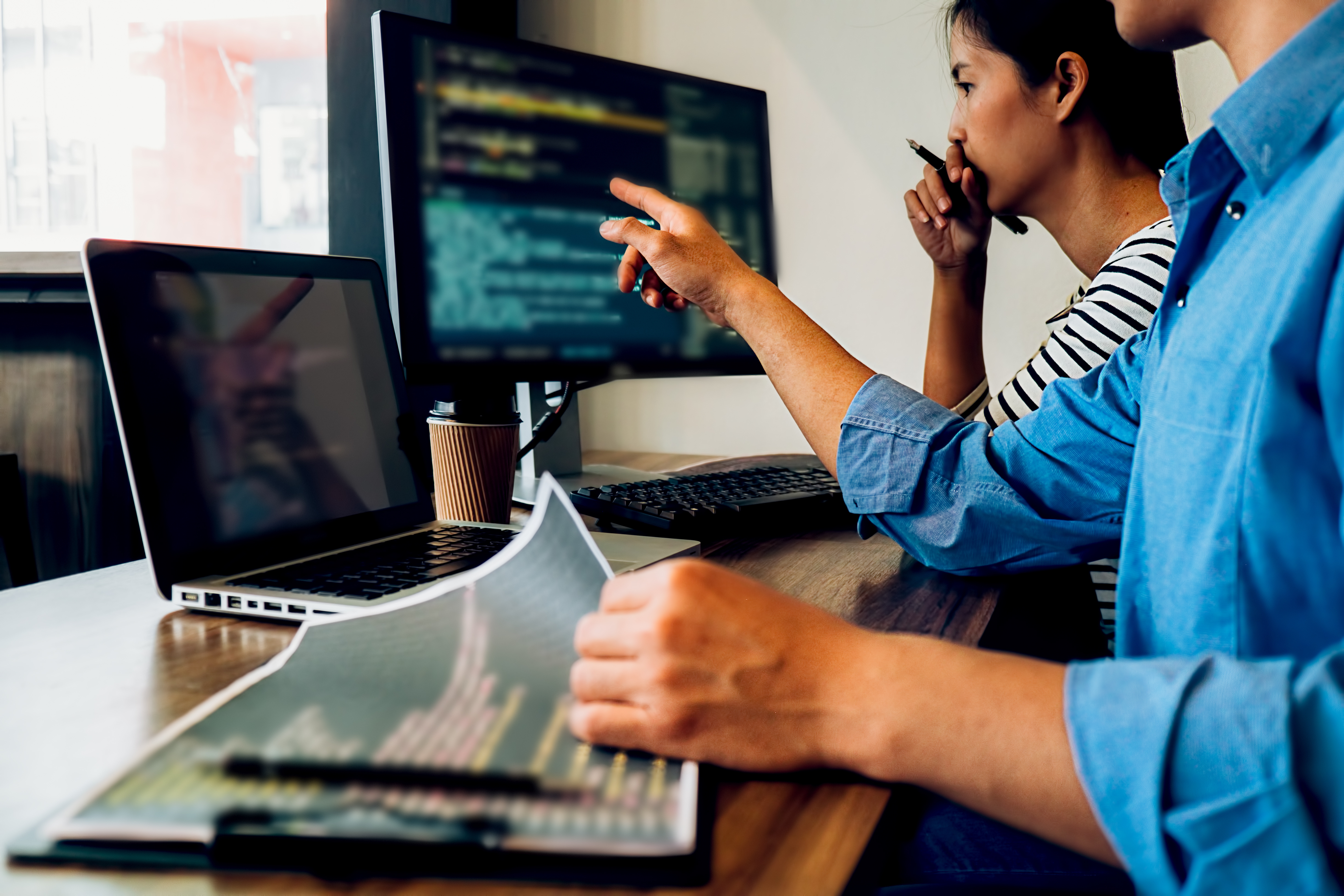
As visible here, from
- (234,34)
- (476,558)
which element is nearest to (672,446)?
(476,558)

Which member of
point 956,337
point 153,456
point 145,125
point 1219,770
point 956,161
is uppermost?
point 145,125

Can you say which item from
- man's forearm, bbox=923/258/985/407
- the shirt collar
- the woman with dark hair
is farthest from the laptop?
man's forearm, bbox=923/258/985/407

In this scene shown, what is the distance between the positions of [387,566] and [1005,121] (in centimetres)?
93

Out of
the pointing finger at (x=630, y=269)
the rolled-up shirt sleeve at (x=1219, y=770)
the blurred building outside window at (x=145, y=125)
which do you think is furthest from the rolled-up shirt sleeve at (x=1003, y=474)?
the blurred building outside window at (x=145, y=125)

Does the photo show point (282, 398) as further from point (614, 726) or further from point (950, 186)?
point (950, 186)

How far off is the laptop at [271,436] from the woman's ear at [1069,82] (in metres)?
0.74

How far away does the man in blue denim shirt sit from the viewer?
36 centimetres

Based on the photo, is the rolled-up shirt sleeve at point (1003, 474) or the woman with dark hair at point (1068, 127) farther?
the woman with dark hair at point (1068, 127)

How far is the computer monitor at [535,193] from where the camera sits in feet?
3.05

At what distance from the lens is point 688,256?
0.88 meters

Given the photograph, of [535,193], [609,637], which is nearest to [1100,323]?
[535,193]

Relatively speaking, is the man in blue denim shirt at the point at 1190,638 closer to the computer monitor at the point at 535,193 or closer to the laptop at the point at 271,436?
the laptop at the point at 271,436

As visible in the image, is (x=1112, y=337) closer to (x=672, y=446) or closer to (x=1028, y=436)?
(x=1028, y=436)

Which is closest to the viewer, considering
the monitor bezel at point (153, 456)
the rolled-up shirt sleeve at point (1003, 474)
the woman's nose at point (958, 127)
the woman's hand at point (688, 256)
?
the monitor bezel at point (153, 456)
